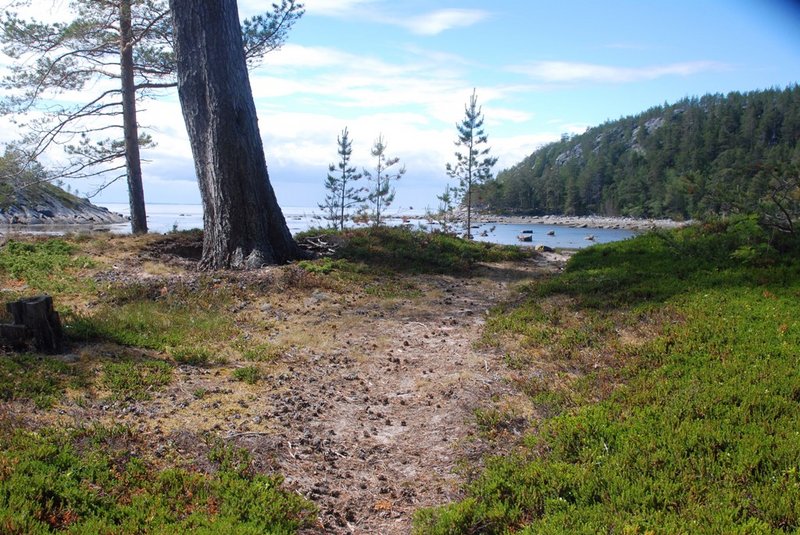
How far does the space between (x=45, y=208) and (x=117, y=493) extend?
5343 cm

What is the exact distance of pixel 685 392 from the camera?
16.3 ft

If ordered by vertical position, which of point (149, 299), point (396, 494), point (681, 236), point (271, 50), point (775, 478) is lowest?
point (396, 494)

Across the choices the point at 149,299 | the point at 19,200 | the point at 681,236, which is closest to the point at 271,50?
the point at 19,200

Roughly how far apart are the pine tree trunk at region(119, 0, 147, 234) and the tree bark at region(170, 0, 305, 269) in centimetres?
614

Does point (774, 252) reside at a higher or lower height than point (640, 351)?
higher

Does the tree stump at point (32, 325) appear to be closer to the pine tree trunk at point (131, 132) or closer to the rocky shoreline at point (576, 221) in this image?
the pine tree trunk at point (131, 132)

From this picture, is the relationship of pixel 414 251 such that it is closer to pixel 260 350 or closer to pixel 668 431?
pixel 260 350

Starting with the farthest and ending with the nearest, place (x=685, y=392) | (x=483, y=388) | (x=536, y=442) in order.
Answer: (x=483, y=388) < (x=685, y=392) < (x=536, y=442)

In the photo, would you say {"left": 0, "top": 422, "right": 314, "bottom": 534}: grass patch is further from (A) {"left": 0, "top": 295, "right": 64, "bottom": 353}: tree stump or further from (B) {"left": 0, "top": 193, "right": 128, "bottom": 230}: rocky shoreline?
(B) {"left": 0, "top": 193, "right": 128, "bottom": 230}: rocky shoreline

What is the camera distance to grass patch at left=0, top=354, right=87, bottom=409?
15.9 feet

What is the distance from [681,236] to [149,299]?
10588 mm

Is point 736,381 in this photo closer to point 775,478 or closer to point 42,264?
point 775,478

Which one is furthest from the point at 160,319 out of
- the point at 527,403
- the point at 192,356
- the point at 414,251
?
the point at 414,251

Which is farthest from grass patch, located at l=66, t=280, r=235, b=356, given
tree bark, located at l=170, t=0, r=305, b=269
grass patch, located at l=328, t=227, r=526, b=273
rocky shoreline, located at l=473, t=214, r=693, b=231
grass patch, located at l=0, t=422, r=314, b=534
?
rocky shoreline, located at l=473, t=214, r=693, b=231
